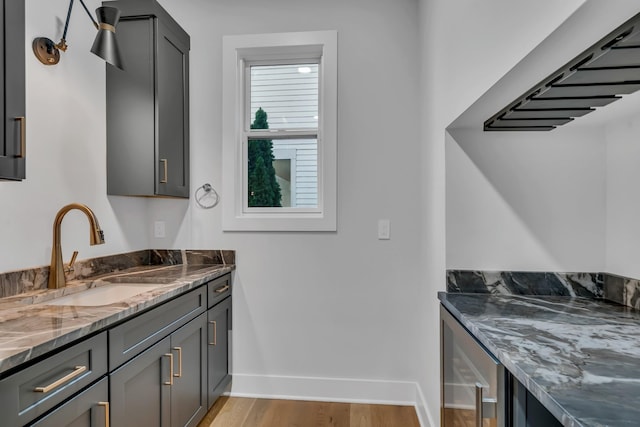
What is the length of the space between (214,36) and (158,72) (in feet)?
1.93

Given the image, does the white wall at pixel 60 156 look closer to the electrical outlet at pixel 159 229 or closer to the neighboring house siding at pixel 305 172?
the electrical outlet at pixel 159 229

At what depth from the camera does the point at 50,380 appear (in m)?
1.01

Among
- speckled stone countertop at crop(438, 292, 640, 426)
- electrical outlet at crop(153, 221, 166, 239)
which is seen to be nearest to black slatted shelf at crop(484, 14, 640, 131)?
speckled stone countertop at crop(438, 292, 640, 426)

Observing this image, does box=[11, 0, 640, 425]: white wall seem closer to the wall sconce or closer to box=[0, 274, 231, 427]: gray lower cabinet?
the wall sconce

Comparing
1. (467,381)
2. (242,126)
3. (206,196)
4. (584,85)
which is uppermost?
(242,126)

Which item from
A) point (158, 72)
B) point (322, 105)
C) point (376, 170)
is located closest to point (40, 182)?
point (158, 72)

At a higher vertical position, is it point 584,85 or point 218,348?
point 584,85

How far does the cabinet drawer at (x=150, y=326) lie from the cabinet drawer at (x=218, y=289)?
10 cm

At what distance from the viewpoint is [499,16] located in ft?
3.65

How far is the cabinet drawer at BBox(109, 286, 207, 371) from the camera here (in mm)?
1294

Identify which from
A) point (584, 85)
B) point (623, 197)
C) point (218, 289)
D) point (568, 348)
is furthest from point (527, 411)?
point (218, 289)

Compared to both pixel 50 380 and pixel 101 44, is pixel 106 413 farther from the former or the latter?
pixel 101 44

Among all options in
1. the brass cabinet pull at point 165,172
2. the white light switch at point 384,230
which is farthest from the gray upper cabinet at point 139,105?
the white light switch at point 384,230

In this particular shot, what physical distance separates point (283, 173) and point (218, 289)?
3.02ft
